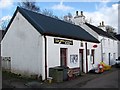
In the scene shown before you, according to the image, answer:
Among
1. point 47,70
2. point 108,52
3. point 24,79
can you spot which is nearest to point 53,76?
point 47,70

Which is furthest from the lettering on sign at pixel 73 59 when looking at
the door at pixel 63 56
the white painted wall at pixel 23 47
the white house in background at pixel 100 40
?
the white house in background at pixel 100 40

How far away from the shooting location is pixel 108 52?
3609 cm

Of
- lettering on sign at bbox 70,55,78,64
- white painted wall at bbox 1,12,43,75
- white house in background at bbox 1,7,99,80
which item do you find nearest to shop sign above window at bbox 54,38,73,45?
white house in background at bbox 1,7,99,80

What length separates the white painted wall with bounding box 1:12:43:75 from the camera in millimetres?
16750

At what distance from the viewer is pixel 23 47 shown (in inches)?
697

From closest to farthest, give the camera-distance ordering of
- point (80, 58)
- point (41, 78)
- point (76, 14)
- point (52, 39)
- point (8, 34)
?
point (41, 78), point (52, 39), point (8, 34), point (80, 58), point (76, 14)

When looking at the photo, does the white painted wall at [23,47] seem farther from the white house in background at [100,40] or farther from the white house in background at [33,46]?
the white house in background at [100,40]

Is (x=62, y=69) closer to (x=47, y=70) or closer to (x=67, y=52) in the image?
(x=47, y=70)

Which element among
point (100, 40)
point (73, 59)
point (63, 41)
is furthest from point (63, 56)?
point (100, 40)

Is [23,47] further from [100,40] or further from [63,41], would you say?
[100,40]

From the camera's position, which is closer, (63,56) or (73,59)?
(63,56)

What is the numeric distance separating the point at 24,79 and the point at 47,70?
1.83 metres

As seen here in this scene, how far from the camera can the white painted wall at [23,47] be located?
16.8 metres

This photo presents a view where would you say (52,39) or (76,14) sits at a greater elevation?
(76,14)
